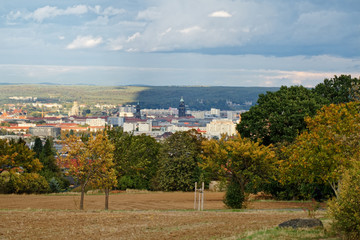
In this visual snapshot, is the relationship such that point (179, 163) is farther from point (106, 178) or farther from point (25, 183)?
point (106, 178)

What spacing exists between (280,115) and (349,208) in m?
33.3

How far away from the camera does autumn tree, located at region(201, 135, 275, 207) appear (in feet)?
107

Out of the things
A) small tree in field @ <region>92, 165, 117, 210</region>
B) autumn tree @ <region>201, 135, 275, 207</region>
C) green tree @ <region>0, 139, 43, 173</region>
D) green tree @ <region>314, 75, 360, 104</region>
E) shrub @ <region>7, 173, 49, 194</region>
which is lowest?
shrub @ <region>7, 173, 49, 194</region>

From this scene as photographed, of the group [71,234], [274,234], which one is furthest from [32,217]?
[274,234]

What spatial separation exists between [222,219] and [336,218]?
325 inches

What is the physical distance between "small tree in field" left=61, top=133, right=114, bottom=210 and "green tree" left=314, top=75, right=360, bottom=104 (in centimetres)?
3341

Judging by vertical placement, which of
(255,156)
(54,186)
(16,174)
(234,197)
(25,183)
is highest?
(255,156)

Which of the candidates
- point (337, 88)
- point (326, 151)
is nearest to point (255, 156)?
point (326, 151)

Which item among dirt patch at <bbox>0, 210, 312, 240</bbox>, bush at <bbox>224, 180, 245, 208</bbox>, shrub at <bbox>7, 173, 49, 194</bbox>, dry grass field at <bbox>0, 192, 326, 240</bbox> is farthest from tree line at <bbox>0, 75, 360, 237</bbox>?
dirt patch at <bbox>0, 210, 312, 240</bbox>

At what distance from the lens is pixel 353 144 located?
21.9 metres

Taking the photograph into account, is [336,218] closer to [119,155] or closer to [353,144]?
[353,144]

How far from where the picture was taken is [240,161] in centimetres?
3294

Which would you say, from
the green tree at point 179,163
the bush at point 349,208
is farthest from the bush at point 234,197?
the green tree at point 179,163

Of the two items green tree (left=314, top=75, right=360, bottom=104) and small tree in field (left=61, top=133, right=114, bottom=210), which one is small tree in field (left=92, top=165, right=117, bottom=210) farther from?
green tree (left=314, top=75, right=360, bottom=104)
